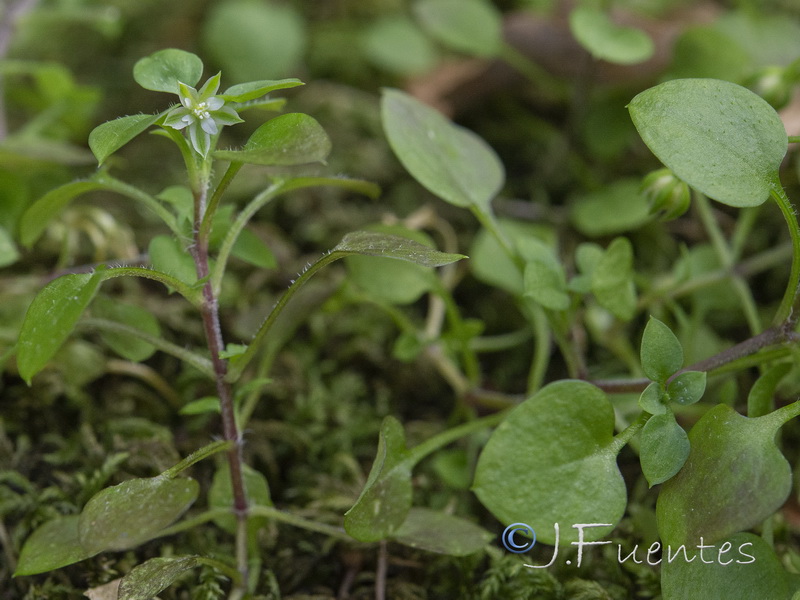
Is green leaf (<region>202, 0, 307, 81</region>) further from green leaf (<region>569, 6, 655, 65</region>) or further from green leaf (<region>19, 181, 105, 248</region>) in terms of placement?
green leaf (<region>19, 181, 105, 248</region>)

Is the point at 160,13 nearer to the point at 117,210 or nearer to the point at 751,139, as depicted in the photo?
the point at 117,210


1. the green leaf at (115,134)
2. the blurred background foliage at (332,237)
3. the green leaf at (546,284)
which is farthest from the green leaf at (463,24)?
the green leaf at (115,134)

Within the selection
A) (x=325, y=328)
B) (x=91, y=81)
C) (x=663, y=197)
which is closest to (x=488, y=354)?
(x=325, y=328)

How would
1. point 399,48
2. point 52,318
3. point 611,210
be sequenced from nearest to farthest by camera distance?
point 52,318 < point 611,210 < point 399,48

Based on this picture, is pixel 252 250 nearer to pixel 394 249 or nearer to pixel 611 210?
pixel 394 249

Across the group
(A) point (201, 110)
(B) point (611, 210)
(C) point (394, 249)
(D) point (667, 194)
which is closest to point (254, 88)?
(A) point (201, 110)
